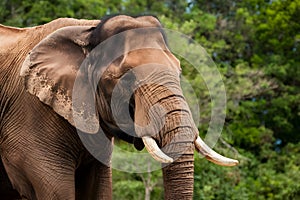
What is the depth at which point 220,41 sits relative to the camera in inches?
929

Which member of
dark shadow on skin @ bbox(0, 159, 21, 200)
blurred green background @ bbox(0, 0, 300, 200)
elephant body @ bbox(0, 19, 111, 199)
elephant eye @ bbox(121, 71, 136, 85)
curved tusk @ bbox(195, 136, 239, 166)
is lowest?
blurred green background @ bbox(0, 0, 300, 200)

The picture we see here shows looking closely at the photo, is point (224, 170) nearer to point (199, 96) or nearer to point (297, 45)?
point (199, 96)

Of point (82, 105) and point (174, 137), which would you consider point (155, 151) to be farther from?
point (82, 105)

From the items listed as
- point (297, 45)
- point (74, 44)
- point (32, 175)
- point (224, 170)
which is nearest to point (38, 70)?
point (74, 44)

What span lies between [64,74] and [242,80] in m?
14.7

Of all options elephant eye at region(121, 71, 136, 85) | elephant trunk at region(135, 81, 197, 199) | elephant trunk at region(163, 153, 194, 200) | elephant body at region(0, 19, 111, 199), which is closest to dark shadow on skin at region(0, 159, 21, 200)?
elephant body at region(0, 19, 111, 199)

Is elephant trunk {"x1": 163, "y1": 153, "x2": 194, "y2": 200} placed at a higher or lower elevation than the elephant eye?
lower

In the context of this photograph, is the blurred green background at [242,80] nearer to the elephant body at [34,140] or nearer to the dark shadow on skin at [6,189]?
the dark shadow on skin at [6,189]

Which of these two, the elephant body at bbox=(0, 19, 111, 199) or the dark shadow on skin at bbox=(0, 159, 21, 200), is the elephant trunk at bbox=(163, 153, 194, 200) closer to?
the elephant body at bbox=(0, 19, 111, 199)

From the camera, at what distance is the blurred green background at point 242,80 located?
56.1ft

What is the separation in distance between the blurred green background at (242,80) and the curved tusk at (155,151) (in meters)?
9.47

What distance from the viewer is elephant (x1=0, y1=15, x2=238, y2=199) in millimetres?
6195

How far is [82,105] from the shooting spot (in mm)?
6801

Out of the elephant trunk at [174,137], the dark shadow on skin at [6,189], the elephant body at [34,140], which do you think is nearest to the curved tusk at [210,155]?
the elephant trunk at [174,137]
